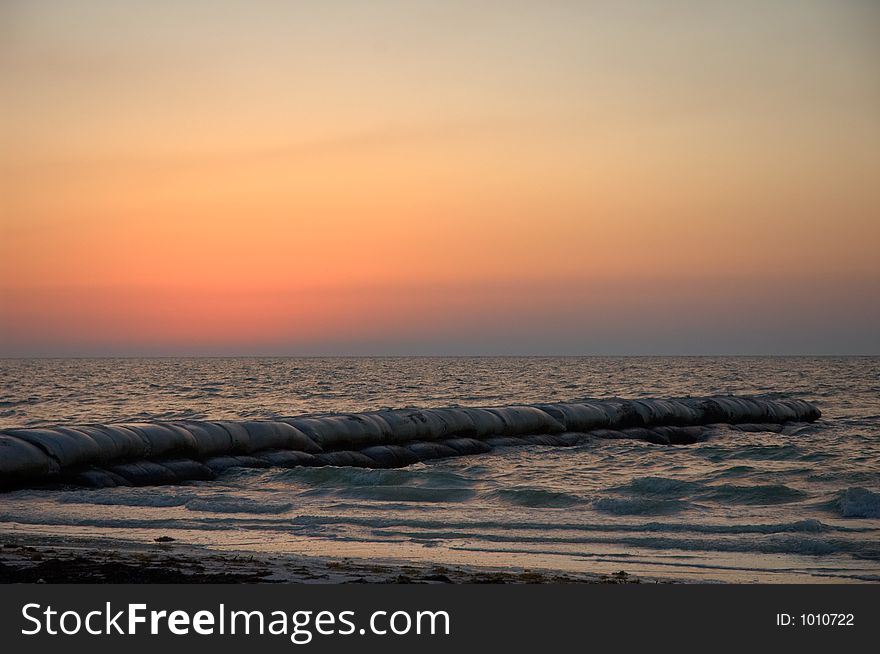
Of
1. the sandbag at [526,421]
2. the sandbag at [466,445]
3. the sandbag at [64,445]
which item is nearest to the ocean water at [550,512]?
the sandbag at [466,445]

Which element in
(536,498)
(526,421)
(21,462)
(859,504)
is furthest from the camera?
(526,421)

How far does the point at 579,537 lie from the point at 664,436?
1930 centimetres

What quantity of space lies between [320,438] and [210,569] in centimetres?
1365

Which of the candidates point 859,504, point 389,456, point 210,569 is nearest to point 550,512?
point 859,504

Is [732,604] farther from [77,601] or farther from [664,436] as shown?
[664,436]

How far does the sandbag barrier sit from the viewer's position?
18.5 metres

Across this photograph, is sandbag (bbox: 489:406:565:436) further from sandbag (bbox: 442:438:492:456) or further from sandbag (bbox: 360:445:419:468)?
sandbag (bbox: 360:445:419:468)

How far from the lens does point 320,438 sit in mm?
24047

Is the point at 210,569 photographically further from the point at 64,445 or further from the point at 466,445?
the point at 466,445

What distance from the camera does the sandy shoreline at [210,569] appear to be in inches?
380

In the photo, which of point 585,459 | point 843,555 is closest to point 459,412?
point 585,459

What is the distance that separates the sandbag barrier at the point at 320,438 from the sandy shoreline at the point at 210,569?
6.08 metres

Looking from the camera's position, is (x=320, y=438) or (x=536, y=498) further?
(x=320, y=438)

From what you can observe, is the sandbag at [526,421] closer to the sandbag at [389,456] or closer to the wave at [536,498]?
the sandbag at [389,456]
